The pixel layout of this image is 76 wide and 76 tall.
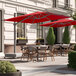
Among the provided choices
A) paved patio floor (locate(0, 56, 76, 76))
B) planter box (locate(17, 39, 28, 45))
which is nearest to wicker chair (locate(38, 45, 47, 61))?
paved patio floor (locate(0, 56, 76, 76))

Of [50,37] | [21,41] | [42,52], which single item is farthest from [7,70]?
[50,37]

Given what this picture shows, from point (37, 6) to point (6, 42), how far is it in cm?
569

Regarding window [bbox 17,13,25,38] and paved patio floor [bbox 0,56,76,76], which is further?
window [bbox 17,13,25,38]

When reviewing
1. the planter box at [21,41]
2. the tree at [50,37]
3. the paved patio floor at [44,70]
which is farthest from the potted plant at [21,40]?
the paved patio floor at [44,70]

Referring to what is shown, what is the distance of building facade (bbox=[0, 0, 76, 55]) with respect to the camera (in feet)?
68.4

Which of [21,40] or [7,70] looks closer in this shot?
[7,70]

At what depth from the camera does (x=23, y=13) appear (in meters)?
22.9

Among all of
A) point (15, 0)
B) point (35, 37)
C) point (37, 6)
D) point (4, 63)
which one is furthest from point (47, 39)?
point (4, 63)

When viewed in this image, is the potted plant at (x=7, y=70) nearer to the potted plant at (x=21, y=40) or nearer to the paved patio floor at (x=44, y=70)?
the paved patio floor at (x=44, y=70)

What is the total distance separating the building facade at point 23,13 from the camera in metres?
20.8

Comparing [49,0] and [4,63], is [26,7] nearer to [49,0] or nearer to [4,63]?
[49,0]

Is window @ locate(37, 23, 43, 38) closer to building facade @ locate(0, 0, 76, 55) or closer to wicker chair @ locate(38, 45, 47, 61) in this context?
building facade @ locate(0, 0, 76, 55)

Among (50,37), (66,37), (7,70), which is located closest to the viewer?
(7,70)

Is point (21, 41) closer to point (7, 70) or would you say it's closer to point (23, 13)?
point (23, 13)
